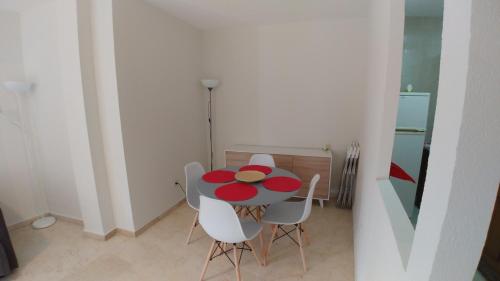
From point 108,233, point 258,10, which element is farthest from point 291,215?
point 258,10

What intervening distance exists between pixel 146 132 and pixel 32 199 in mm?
1809

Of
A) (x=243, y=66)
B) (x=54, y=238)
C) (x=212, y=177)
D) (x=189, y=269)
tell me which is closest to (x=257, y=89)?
(x=243, y=66)

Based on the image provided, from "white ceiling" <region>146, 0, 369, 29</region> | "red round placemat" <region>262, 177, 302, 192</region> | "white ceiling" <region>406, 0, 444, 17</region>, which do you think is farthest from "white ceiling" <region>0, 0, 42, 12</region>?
"white ceiling" <region>406, 0, 444, 17</region>

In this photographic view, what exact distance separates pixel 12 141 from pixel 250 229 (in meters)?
3.11

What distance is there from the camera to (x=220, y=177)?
2.50 m

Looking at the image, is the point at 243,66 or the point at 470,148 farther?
the point at 243,66

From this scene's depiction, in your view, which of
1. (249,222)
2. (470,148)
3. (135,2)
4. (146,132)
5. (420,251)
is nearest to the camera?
(470,148)

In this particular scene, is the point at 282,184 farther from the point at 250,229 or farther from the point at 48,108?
the point at 48,108

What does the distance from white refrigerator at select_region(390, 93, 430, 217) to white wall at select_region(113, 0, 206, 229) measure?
3.01 m

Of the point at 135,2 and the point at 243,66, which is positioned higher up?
the point at 135,2

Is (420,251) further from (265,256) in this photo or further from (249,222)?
(265,256)

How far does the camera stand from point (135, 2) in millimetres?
2494

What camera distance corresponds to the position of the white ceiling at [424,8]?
275 cm

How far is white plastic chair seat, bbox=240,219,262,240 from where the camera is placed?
1.92 metres
